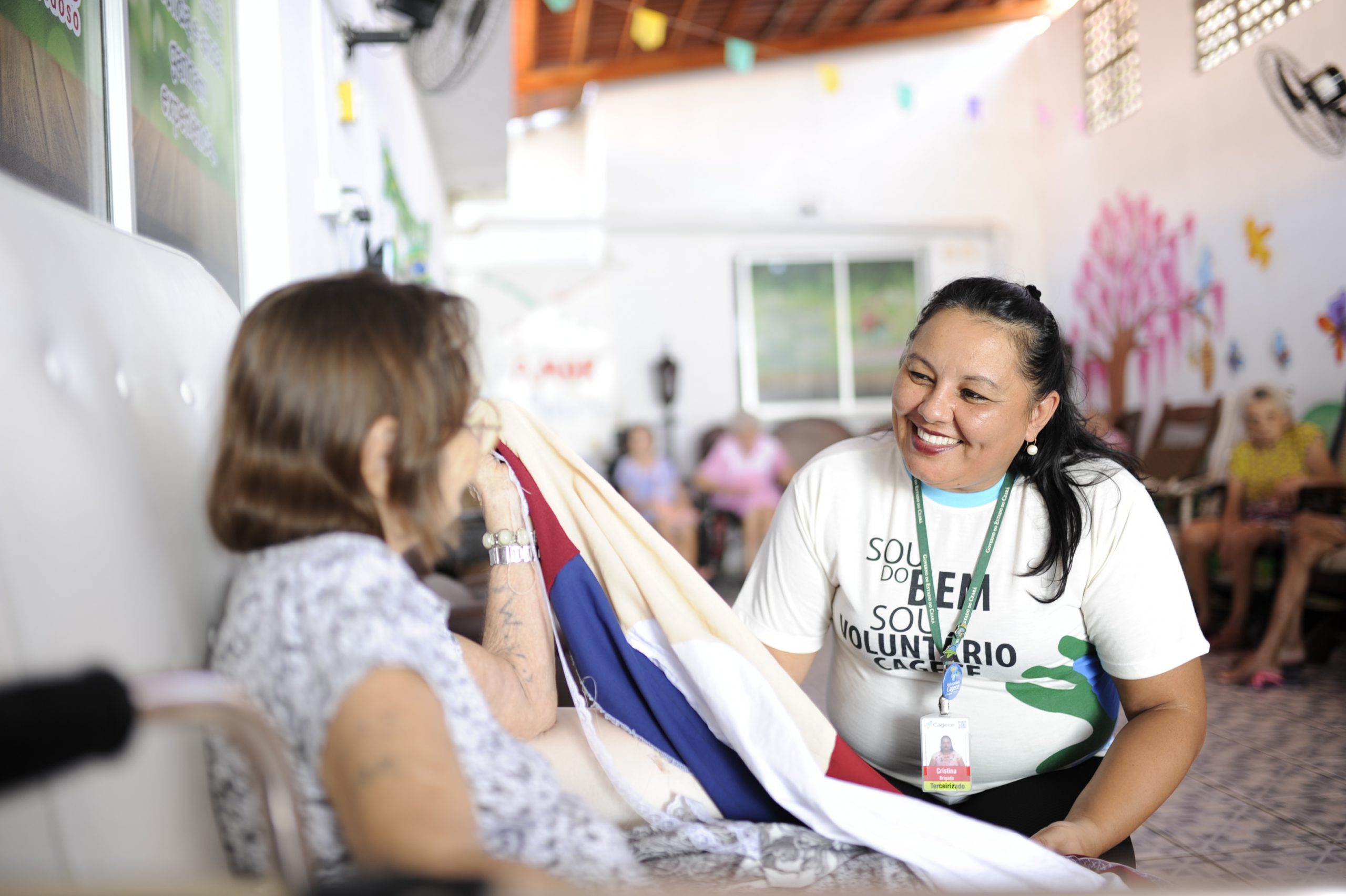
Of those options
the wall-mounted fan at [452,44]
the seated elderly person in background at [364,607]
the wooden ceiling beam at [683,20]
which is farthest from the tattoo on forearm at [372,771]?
the wooden ceiling beam at [683,20]

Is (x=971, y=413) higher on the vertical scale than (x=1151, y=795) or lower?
higher

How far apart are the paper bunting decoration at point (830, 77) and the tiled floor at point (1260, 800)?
21.6 ft

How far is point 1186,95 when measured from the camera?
22.6 feet

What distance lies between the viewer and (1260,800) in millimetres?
2670

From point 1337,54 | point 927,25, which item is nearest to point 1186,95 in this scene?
point 1337,54

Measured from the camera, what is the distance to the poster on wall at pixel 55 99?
1.25m

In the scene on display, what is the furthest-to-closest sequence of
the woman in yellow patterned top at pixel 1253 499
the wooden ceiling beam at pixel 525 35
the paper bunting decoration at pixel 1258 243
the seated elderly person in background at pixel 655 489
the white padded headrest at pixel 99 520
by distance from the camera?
1. the wooden ceiling beam at pixel 525 35
2. the seated elderly person in background at pixel 655 489
3. the paper bunting decoration at pixel 1258 243
4. the woman in yellow patterned top at pixel 1253 499
5. the white padded headrest at pixel 99 520

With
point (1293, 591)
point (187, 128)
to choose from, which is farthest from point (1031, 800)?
point (1293, 591)

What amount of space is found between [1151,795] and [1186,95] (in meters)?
6.93

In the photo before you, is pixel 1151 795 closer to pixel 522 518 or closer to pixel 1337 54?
pixel 522 518

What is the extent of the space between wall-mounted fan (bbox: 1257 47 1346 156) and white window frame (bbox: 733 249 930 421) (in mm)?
3422

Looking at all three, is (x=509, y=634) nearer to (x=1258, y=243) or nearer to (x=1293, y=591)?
(x=1293, y=591)

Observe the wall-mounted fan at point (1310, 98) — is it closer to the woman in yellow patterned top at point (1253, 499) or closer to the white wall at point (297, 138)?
the woman in yellow patterned top at point (1253, 499)

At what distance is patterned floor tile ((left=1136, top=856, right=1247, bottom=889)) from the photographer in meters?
2.16
